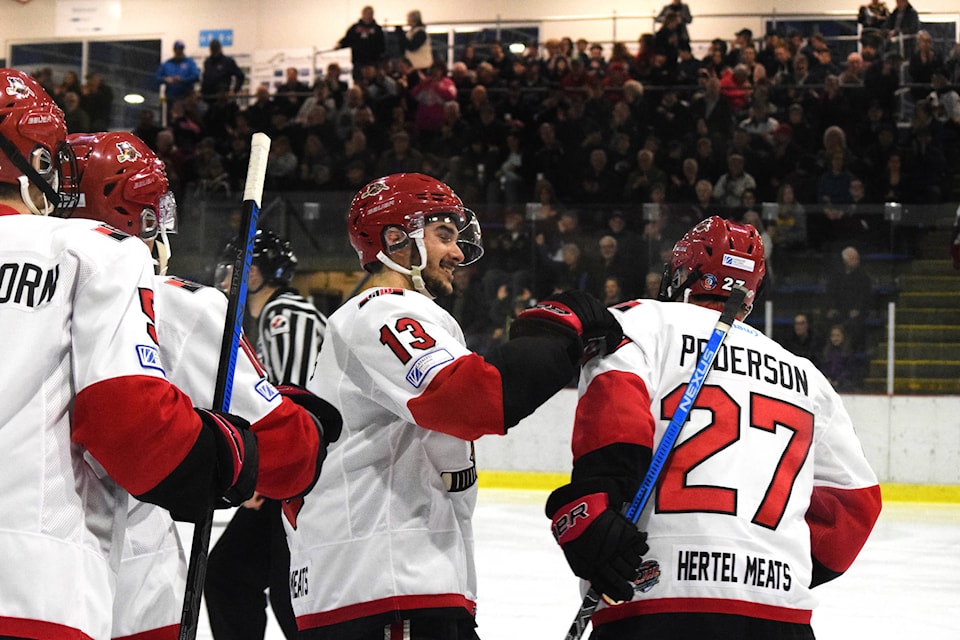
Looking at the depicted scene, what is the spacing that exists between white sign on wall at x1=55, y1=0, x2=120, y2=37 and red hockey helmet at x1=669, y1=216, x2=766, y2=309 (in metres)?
14.0

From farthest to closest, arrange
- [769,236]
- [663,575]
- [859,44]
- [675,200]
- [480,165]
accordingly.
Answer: [859,44] < [480,165] < [675,200] < [769,236] < [663,575]

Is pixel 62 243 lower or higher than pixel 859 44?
lower

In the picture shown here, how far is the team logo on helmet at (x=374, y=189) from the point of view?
2.50 metres

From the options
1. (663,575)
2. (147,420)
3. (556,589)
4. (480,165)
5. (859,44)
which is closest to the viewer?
(147,420)

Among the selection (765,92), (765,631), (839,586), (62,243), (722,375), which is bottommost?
(839,586)

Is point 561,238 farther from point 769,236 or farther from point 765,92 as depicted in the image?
point 765,92

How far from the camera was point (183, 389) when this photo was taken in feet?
6.18

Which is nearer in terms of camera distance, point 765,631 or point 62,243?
point 62,243

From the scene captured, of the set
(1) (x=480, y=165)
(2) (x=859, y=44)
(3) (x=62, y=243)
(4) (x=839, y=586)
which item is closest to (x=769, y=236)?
(1) (x=480, y=165)

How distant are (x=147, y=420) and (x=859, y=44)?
11735 millimetres

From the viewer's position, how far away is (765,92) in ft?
33.3

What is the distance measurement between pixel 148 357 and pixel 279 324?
284 cm

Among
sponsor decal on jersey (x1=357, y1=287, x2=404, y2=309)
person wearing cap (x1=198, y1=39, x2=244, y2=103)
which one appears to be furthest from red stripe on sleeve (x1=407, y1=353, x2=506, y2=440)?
person wearing cap (x1=198, y1=39, x2=244, y2=103)

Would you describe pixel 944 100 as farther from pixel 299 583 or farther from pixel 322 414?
pixel 322 414
